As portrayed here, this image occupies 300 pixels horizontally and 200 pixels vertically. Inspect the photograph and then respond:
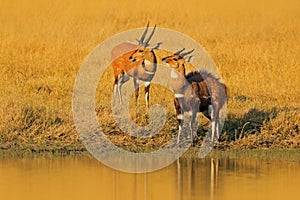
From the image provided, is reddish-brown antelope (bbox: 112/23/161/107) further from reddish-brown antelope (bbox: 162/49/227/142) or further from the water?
the water

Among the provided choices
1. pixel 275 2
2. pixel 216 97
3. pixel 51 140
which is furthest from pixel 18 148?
pixel 275 2

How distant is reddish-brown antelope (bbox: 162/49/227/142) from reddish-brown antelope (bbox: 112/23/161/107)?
154 cm

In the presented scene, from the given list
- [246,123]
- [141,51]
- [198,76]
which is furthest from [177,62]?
[141,51]

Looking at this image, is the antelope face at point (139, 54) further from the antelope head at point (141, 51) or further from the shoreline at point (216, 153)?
the shoreline at point (216, 153)

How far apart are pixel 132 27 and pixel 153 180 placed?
27.5 feet

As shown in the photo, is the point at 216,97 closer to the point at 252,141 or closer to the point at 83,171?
the point at 252,141

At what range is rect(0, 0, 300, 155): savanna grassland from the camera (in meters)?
14.8

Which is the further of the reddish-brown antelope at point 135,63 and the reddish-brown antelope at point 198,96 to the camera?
the reddish-brown antelope at point 135,63

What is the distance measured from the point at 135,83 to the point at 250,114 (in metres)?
2.57

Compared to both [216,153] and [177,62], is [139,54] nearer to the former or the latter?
[177,62]

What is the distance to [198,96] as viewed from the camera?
14.8m

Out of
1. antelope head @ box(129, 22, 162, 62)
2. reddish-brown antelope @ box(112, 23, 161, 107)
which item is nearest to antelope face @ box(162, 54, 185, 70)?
reddish-brown antelope @ box(112, 23, 161, 107)

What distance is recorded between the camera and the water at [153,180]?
12039 mm

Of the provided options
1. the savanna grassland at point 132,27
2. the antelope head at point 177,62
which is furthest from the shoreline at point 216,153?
the antelope head at point 177,62
